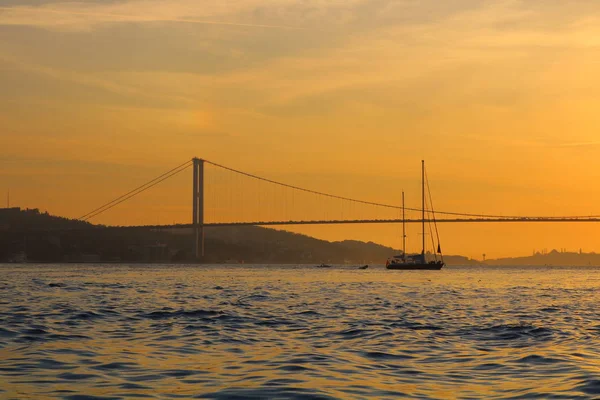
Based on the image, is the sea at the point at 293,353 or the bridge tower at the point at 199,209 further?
the bridge tower at the point at 199,209

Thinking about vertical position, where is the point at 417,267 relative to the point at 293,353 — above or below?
above

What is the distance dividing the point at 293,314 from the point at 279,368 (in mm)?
13444

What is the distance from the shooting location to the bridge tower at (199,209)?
15009 centimetres

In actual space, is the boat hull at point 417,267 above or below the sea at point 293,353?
above

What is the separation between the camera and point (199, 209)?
155 meters

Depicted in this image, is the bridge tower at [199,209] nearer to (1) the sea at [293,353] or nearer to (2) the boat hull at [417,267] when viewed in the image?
(2) the boat hull at [417,267]

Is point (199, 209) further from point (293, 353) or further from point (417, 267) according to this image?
point (293, 353)

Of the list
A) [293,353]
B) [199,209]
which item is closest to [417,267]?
[199,209]

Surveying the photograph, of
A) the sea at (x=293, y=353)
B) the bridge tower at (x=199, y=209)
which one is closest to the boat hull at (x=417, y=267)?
the bridge tower at (x=199, y=209)

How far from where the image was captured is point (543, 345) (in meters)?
19.8

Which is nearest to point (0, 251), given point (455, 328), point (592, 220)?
point (592, 220)

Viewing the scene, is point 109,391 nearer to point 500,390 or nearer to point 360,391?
point 360,391

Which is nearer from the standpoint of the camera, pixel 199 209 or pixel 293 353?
pixel 293 353

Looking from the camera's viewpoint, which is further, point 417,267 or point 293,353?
point 417,267
